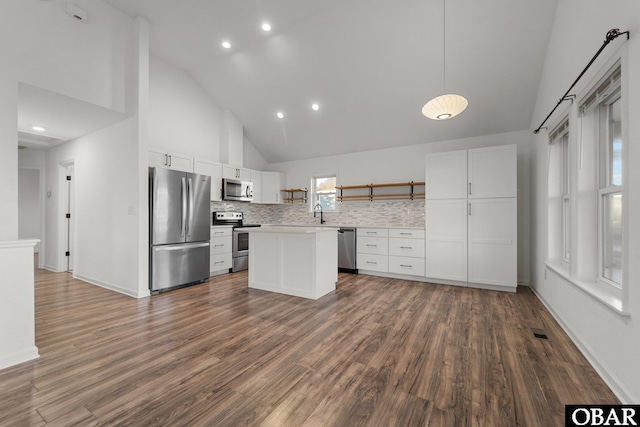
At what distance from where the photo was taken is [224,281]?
4.75 meters

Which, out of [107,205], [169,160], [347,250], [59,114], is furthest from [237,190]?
[59,114]

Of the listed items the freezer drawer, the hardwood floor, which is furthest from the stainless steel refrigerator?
the hardwood floor

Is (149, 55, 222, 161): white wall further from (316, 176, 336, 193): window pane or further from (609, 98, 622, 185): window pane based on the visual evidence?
(609, 98, 622, 185): window pane

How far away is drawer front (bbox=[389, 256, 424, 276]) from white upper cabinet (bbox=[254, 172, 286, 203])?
10.4 ft

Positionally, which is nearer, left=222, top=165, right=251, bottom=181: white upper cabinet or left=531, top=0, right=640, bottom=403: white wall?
left=531, top=0, right=640, bottom=403: white wall

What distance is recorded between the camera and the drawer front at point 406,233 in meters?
4.75

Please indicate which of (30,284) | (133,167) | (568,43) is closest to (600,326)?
(568,43)

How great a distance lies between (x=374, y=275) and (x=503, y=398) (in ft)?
11.7

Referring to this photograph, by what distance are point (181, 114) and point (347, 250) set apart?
13.4 ft

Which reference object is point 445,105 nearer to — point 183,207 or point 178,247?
point 183,207

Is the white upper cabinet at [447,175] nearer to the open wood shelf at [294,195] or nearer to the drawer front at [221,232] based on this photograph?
the open wood shelf at [294,195]

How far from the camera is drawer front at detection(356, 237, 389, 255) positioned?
509cm

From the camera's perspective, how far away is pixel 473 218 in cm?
429

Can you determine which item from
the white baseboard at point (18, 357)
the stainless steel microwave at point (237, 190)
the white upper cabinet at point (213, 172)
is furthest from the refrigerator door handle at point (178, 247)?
the white baseboard at point (18, 357)
